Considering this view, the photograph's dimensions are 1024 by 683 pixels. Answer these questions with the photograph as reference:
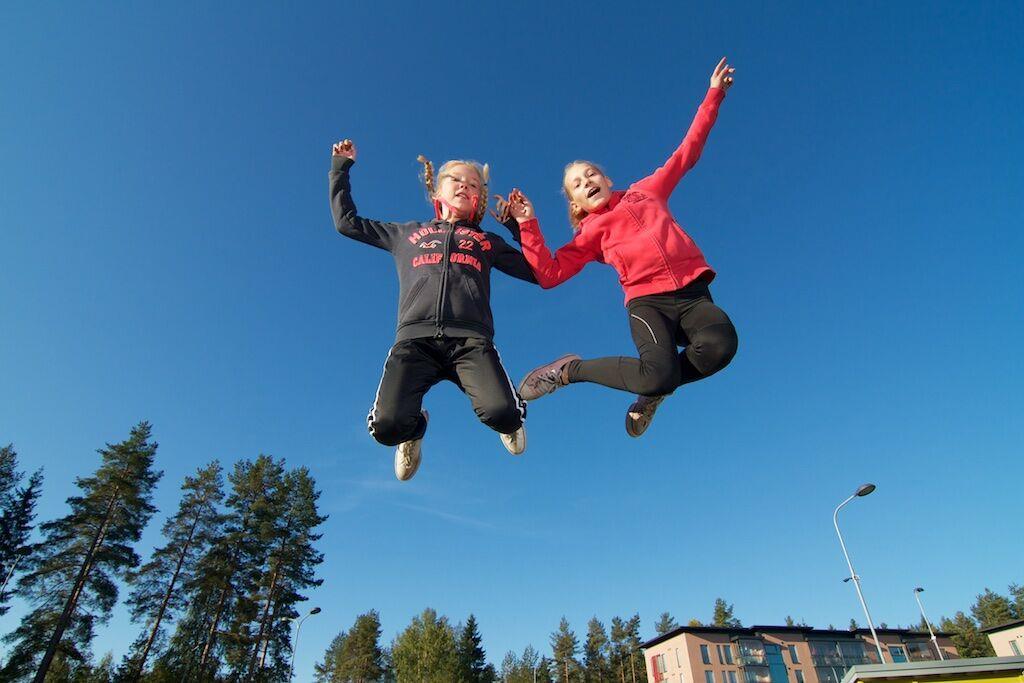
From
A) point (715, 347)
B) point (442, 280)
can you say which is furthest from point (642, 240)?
point (442, 280)

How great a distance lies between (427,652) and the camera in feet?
143

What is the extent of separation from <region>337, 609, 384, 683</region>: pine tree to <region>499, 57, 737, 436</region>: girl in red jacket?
6433 cm

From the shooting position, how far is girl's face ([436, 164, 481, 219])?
18.8ft

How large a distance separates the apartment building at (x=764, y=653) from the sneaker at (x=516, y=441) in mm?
47968

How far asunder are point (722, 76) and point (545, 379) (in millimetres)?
3484

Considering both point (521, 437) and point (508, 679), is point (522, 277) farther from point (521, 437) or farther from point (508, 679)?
point (508, 679)

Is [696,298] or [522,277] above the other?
[522,277]

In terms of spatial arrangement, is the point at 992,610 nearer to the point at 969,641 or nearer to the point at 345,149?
the point at 969,641

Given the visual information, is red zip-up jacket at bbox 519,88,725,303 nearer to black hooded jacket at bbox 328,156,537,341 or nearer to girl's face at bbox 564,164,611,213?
girl's face at bbox 564,164,611,213

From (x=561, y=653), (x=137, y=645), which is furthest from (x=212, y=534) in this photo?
(x=561, y=653)

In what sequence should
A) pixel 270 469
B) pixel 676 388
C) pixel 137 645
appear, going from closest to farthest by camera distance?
pixel 676 388 < pixel 137 645 < pixel 270 469

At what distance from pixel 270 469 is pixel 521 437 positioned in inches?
1270

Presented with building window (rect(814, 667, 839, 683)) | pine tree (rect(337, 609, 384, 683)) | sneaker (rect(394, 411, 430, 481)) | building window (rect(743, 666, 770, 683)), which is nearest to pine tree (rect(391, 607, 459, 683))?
pine tree (rect(337, 609, 384, 683))

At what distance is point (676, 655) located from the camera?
46.0 meters
